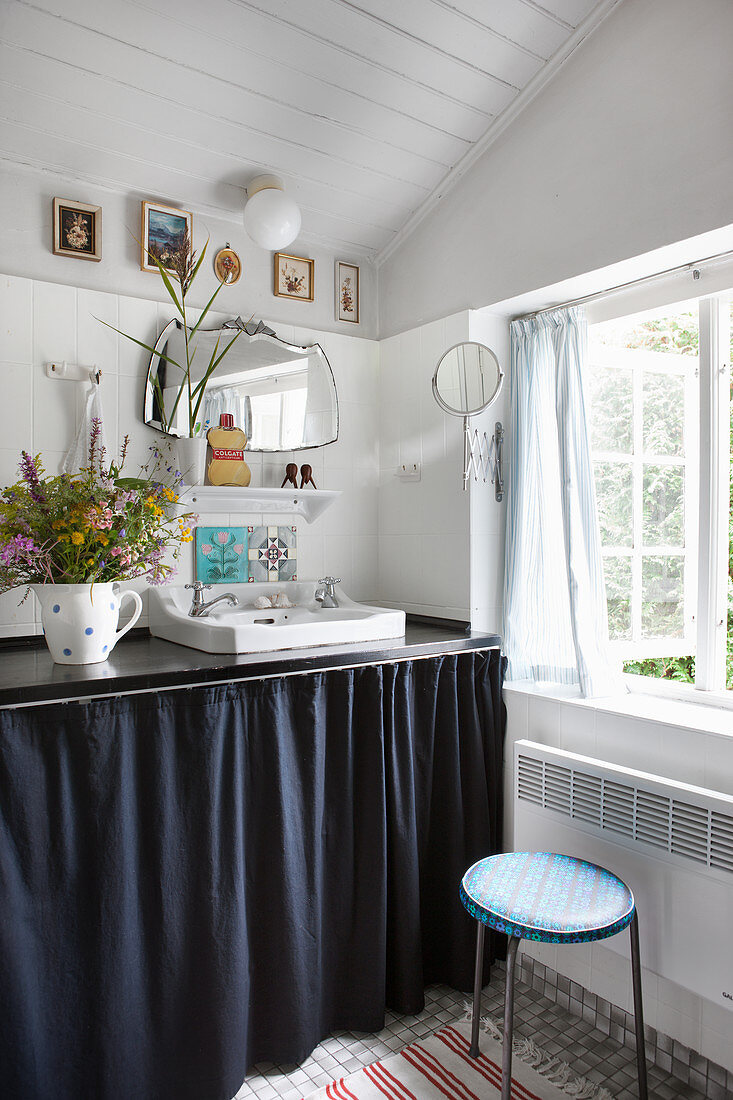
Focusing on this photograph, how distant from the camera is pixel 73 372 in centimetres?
212

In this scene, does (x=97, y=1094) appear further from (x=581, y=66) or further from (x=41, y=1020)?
(x=581, y=66)

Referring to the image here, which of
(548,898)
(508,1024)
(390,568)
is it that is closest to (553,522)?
(390,568)

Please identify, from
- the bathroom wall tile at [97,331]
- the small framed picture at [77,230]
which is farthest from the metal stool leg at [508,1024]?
the small framed picture at [77,230]

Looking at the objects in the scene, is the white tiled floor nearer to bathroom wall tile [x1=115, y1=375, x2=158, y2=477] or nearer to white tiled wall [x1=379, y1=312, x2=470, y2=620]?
white tiled wall [x1=379, y1=312, x2=470, y2=620]

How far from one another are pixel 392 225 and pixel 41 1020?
2498mm

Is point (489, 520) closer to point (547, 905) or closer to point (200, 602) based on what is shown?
point (200, 602)

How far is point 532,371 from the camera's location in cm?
230

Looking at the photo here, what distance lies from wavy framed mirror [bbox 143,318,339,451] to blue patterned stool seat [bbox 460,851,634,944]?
57.9 inches

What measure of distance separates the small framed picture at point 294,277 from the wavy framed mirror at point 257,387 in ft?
0.57

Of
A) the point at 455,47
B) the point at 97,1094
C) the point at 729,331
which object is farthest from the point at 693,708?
the point at 455,47

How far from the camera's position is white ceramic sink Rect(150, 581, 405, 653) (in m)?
1.86

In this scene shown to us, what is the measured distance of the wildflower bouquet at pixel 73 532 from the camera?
167 cm

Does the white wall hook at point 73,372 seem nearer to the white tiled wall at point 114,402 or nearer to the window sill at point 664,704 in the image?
the white tiled wall at point 114,402

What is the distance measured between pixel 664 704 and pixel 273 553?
51.0 inches
